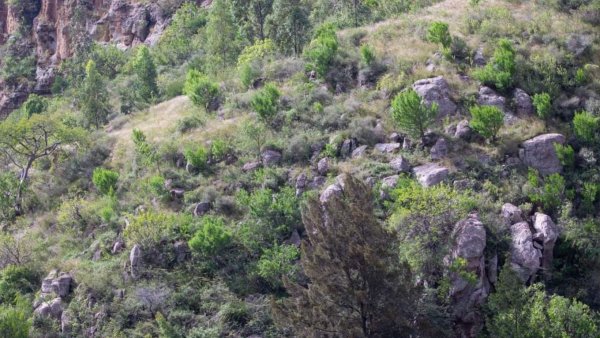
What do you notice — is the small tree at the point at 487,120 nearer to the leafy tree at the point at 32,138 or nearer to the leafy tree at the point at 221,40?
the leafy tree at the point at 32,138

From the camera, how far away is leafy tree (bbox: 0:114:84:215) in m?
32.4

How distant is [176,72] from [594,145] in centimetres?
3177

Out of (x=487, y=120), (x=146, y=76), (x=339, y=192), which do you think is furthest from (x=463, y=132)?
(x=146, y=76)

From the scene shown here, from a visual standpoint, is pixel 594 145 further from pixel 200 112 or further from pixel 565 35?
pixel 200 112

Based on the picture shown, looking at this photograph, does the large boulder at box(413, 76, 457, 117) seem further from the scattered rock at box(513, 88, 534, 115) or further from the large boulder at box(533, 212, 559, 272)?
the large boulder at box(533, 212, 559, 272)

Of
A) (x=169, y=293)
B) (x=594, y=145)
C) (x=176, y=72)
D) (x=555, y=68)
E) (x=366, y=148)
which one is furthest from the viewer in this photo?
(x=176, y=72)

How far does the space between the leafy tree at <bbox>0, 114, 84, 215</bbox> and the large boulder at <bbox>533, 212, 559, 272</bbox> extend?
22888mm

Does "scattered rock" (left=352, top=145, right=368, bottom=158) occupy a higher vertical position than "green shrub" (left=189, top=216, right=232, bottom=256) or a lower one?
higher

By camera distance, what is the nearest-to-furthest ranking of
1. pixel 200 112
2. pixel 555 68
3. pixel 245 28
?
1. pixel 555 68
2. pixel 200 112
3. pixel 245 28

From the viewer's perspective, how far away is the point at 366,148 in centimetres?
2689

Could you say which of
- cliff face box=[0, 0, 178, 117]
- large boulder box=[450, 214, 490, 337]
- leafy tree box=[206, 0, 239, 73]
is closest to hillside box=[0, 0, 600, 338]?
large boulder box=[450, 214, 490, 337]

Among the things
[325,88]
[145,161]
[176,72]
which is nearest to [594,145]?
[325,88]

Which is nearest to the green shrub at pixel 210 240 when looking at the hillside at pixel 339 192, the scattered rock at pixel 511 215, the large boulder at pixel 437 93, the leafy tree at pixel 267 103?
the hillside at pixel 339 192

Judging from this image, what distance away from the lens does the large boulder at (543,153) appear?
24484 mm
